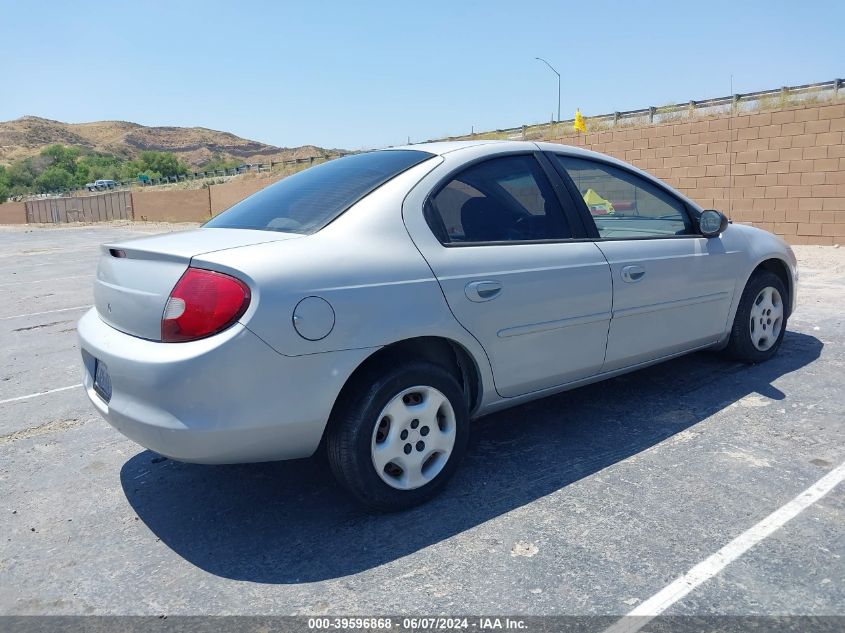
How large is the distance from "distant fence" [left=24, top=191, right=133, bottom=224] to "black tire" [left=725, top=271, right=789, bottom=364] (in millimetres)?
56790

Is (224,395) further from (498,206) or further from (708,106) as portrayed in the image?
(708,106)

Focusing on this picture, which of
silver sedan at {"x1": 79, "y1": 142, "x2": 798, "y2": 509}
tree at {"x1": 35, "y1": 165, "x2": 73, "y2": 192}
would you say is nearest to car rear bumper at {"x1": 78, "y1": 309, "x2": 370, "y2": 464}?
silver sedan at {"x1": 79, "y1": 142, "x2": 798, "y2": 509}

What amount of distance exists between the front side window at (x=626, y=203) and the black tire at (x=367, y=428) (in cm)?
155

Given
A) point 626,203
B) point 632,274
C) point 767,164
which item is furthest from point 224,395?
point 767,164

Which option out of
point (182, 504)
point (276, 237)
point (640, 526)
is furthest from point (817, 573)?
point (182, 504)

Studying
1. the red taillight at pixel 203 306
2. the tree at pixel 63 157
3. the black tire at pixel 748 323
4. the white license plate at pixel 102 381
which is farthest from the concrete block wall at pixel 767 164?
the tree at pixel 63 157

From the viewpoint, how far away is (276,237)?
289 cm

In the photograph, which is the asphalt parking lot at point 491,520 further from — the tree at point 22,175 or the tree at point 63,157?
the tree at point 63,157

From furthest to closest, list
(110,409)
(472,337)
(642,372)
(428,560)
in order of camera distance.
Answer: (642,372)
(472,337)
(110,409)
(428,560)

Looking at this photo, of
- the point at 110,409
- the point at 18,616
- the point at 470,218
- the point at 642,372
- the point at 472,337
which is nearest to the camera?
the point at 18,616

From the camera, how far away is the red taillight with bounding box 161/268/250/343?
2549 mm

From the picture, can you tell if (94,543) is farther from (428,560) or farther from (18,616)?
(428,560)

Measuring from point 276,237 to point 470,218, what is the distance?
3.18 ft

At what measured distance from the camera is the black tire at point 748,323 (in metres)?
4.64
